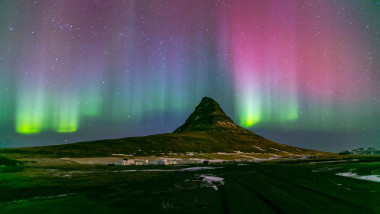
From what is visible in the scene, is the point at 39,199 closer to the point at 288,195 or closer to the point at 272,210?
the point at 272,210

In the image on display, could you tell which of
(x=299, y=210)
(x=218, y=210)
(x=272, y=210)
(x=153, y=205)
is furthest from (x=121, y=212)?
(x=299, y=210)

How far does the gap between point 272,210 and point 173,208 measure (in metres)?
6.14

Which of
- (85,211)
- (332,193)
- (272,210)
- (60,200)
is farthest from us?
(332,193)

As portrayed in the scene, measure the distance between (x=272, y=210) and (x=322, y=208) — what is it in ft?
11.7

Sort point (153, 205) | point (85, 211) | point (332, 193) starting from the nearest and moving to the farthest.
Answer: point (85, 211) < point (153, 205) < point (332, 193)

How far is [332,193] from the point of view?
19.7m

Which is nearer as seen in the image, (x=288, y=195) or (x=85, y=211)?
(x=85, y=211)

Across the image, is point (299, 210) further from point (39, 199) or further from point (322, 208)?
point (39, 199)

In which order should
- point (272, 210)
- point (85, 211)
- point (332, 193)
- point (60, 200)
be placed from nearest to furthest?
point (272, 210) < point (85, 211) < point (60, 200) < point (332, 193)

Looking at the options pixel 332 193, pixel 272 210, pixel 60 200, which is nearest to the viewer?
pixel 272 210

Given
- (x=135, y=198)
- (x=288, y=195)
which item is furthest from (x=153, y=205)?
(x=288, y=195)

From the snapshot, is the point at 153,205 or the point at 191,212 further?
the point at 153,205

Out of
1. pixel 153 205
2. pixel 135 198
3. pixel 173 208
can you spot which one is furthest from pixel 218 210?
pixel 135 198

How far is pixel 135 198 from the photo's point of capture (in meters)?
18.6
